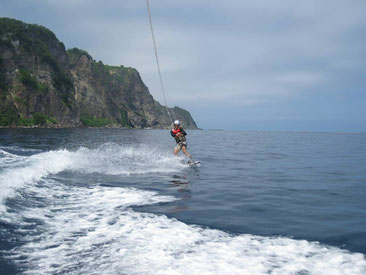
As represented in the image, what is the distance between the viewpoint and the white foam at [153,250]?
4.12m

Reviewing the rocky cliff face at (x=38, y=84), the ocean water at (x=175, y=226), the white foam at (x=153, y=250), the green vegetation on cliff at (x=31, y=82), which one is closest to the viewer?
→ the white foam at (x=153, y=250)

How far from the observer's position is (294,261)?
448 cm

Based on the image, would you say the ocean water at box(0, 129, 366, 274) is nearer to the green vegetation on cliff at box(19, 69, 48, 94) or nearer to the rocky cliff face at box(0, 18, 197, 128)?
the rocky cliff face at box(0, 18, 197, 128)

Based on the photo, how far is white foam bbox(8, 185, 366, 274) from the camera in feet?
13.5

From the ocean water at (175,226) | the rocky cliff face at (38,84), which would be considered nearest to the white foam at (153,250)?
the ocean water at (175,226)

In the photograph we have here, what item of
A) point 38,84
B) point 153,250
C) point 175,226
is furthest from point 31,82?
point 153,250

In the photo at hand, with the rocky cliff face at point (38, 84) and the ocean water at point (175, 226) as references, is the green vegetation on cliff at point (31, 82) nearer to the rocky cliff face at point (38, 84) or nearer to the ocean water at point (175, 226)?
the rocky cliff face at point (38, 84)

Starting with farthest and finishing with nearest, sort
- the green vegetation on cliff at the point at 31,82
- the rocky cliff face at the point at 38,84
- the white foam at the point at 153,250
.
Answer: the green vegetation on cliff at the point at 31,82, the rocky cliff face at the point at 38,84, the white foam at the point at 153,250

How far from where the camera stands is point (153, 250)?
472cm

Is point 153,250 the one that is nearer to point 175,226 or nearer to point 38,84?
point 175,226

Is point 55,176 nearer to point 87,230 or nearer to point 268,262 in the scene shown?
point 87,230

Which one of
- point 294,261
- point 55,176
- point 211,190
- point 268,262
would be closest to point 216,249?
point 268,262

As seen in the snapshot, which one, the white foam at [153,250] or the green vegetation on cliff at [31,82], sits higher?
the green vegetation on cliff at [31,82]

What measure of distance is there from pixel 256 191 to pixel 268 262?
6221 millimetres
